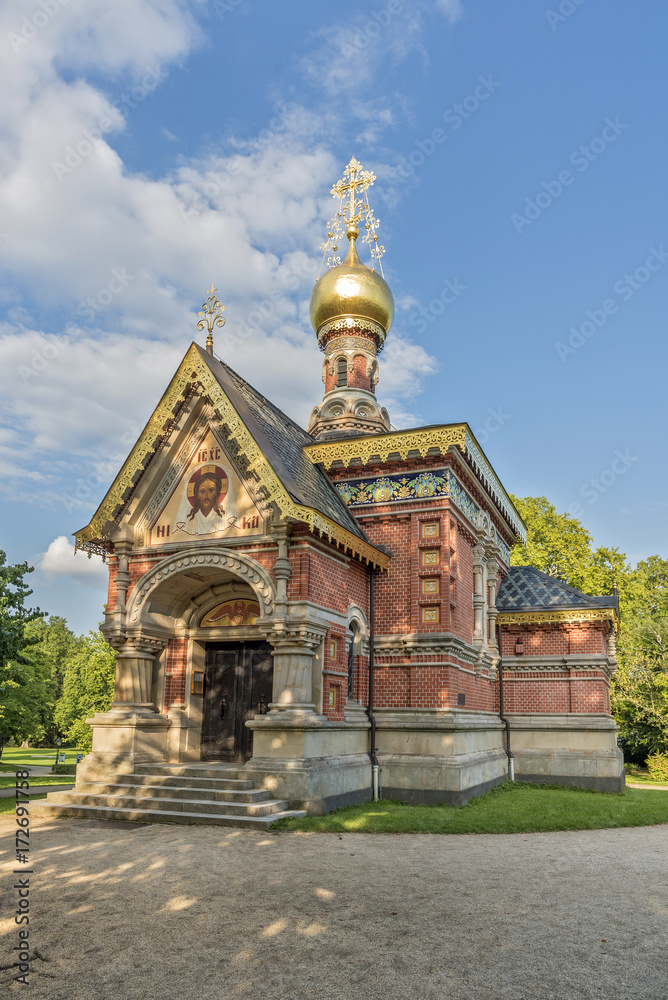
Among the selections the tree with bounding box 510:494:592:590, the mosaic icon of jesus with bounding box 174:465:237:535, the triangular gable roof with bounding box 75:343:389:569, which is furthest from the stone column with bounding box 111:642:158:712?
the tree with bounding box 510:494:592:590

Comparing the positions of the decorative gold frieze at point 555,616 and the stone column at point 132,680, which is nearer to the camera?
the stone column at point 132,680

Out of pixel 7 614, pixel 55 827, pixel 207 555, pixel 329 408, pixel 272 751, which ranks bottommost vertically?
pixel 55 827

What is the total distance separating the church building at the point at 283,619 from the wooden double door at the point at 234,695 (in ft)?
0.10

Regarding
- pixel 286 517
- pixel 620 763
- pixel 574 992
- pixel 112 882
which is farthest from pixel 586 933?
pixel 620 763

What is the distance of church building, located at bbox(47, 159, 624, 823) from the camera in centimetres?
1215

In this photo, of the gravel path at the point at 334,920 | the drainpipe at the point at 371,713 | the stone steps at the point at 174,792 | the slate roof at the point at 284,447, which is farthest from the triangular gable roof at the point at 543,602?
the stone steps at the point at 174,792

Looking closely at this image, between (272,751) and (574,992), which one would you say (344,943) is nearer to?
(574,992)

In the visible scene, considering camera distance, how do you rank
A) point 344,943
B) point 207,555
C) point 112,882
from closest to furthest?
point 344,943 → point 112,882 → point 207,555

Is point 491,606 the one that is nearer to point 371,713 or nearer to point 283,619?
point 371,713

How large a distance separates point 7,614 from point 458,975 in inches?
503

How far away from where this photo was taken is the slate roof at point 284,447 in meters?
13.3

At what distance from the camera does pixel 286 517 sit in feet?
40.8

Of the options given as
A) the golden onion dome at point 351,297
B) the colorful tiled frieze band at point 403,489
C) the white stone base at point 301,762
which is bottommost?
the white stone base at point 301,762

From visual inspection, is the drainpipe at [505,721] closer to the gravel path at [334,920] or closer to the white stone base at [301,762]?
the white stone base at [301,762]
